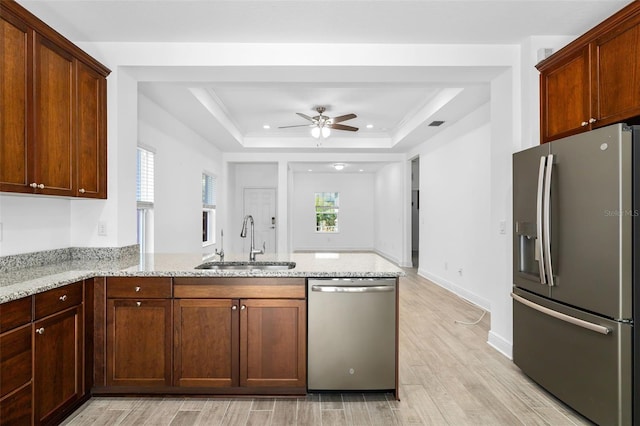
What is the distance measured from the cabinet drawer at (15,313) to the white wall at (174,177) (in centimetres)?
253

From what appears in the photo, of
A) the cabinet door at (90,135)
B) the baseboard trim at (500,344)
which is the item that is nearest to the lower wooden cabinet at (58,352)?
the cabinet door at (90,135)

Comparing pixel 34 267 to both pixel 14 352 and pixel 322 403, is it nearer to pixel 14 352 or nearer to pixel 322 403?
pixel 14 352

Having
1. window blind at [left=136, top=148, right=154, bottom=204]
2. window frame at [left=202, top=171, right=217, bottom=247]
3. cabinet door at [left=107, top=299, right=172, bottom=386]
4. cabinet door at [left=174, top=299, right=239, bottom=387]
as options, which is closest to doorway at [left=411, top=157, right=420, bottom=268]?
window frame at [left=202, top=171, right=217, bottom=247]

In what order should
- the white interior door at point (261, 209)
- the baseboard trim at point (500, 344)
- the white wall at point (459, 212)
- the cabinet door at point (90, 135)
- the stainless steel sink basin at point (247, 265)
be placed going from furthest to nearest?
the white interior door at point (261, 209)
the white wall at point (459, 212)
the baseboard trim at point (500, 344)
the stainless steel sink basin at point (247, 265)
the cabinet door at point (90, 135)

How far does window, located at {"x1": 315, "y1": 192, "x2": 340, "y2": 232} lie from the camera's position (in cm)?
1198

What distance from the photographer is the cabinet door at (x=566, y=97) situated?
8.18 feet

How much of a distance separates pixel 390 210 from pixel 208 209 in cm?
465

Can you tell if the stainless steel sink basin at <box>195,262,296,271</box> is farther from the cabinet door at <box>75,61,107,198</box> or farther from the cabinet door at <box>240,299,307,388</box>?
the cabinet door at <box>75,61,107,198</box>

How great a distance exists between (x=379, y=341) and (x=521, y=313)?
3.88ft

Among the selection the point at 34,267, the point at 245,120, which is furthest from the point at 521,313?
the point at 245,120

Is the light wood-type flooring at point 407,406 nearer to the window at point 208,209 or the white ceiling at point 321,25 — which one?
the white ceiling at point 321,25

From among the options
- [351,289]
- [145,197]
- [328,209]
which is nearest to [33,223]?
[145,197]

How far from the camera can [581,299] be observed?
220cm

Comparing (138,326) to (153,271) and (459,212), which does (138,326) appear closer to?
(153,271)
